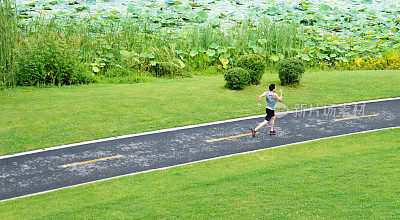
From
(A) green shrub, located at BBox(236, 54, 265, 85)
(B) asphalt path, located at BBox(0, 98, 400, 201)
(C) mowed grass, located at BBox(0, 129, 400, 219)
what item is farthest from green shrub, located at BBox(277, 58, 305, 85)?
(C) mowed grass, located at BBox(0, 129, 400, 219)

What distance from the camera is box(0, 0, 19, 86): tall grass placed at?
12.6 metres

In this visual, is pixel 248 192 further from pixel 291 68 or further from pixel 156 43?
pixel 156 43

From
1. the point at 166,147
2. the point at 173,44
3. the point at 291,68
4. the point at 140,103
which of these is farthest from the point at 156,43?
the point at 166,147

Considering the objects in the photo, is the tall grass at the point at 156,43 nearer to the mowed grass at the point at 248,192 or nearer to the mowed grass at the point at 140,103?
the mowed grass at the point at 140,103

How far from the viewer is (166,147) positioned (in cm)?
1138

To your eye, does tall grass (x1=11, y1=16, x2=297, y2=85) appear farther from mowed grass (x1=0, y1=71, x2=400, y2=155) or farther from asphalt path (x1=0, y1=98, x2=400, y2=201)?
asphalt path (x1=0, y1=98, x2=400, y2=201)

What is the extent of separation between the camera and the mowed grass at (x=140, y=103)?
12586 millimetres

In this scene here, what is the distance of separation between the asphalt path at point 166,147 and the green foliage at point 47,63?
306 inches

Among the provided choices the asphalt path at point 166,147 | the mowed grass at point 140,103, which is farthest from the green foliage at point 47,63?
the asphalt path at point 166,147

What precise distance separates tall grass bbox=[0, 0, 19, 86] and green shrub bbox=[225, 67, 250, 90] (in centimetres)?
840

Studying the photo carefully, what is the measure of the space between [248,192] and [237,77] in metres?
9.41

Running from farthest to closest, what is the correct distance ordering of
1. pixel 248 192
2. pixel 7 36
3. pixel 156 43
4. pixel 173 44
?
pixel 156 43, pixel 173 44, pixel 7 36, pixel 248 192

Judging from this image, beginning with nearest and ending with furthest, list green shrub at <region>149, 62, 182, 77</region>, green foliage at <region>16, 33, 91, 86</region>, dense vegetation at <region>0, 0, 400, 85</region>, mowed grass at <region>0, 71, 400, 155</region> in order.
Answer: mowed grass at <region>0, 71, 400, 155</region>, green foliage at <region>16, 33, 91, 86</region>, dense vegetation at <region>0, 0, 400, 85</region>, green shrub at <region>149, 62, 182, 77</region>

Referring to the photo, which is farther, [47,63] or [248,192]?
[47,63]
